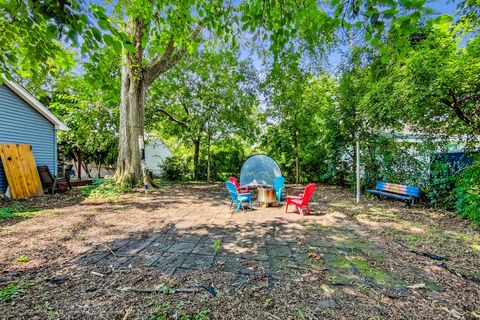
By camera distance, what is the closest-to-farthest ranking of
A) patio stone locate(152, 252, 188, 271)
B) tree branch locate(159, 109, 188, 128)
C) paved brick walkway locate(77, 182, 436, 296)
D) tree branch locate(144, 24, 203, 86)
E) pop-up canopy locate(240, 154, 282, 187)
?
paved brick walkway locate(77, 182, 436, 296) → patio stone locate(152, 252, 188, 271) → pop-up canopy locate(240, 154, 282, 187) → tree branch locate(144, 24, 203, 86) → tree branch locate(159, 109, 188, 128)

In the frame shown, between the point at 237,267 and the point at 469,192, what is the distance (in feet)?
18.0

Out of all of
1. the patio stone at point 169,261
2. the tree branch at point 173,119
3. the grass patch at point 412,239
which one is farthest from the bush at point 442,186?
the tree branch at point 173,119

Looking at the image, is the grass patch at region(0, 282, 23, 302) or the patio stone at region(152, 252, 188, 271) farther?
the patio stone at region(152, 252, 188, 271)

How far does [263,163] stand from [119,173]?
19.2 feet

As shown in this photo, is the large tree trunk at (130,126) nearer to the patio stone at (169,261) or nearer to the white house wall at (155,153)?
the patio stone at (169,261)

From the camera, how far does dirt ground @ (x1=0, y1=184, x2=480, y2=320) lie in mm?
1975

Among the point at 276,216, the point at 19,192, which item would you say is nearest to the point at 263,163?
the point at 276,216

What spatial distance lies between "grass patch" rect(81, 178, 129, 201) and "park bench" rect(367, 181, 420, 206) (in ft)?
28.1

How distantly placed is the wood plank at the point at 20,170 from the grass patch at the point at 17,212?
1896 mm

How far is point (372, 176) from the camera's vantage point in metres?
8.17

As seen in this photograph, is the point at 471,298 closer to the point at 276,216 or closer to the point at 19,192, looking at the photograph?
the point at 276,216

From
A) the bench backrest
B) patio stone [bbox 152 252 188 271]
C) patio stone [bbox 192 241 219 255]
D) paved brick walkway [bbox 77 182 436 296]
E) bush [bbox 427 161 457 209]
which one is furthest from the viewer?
the bench backrest

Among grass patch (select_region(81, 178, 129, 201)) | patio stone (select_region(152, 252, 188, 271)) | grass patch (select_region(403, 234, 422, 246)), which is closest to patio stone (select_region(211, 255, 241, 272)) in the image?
patio stone (select_region(152, 252, 188, 271))

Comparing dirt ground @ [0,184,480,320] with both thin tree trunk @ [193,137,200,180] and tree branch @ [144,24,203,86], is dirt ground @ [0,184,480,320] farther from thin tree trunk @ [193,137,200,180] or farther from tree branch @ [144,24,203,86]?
thin tree trunk @ [193,137,200,180]
